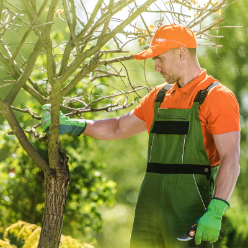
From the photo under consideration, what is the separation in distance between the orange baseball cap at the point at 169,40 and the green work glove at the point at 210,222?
2.80 ft

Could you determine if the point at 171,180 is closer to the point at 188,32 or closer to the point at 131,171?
the point at 188,32

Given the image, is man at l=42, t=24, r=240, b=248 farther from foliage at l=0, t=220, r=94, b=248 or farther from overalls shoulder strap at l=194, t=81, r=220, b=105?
foliage at l=0, t=220, r=94, b=248

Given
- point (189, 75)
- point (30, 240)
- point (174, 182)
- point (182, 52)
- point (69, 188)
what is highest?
point (182, 52)

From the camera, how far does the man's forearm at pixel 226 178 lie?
214 centimetres

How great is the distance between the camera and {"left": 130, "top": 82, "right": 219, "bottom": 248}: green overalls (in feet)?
7.32

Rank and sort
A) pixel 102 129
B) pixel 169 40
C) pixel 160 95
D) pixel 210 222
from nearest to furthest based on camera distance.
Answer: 1. pixel 210 222
2. pixel 169 40
3. pixel 160 95
4. pixel 102 129

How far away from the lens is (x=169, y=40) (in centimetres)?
239

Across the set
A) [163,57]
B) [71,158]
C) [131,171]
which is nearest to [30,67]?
[163,57]

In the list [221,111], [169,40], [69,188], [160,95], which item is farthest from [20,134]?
[69,188]

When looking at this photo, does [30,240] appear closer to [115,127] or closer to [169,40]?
[115,127]

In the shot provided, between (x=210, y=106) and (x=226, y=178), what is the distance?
370mm

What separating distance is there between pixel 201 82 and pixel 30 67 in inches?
37.9

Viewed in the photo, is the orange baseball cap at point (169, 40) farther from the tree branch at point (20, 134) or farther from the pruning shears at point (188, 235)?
the pruning shears at point (188, 235)

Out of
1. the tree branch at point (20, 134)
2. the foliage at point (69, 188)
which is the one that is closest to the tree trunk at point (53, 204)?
the tree branch at point (20, 134)
